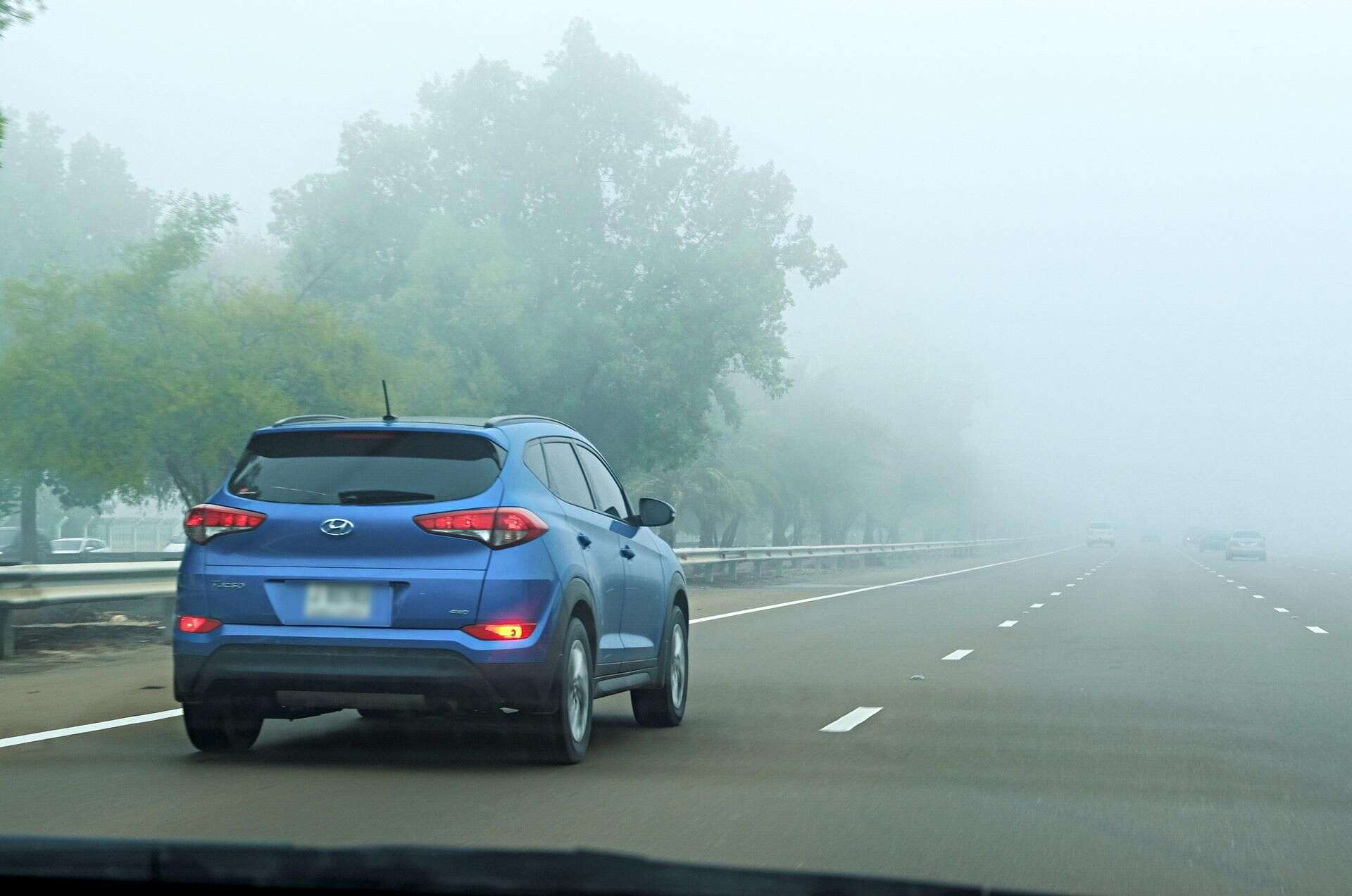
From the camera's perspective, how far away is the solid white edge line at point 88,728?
358 inches

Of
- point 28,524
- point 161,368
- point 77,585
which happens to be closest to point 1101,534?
point 28,524

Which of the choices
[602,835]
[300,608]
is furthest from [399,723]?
[602,835]

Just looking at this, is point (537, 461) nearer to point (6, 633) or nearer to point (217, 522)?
point (217, 522)

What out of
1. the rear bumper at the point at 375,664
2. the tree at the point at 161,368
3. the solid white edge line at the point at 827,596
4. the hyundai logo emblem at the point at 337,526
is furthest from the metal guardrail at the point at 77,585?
the tree at the point at 161,368

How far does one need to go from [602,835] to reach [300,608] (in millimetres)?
2040

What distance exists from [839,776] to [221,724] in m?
3.01

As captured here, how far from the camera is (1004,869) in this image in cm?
602

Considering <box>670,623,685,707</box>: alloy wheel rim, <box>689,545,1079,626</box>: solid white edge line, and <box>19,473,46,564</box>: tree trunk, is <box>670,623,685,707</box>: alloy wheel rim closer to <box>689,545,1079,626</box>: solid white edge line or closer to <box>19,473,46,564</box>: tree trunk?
<box>689,545,1079,626</box>: solid white edge line

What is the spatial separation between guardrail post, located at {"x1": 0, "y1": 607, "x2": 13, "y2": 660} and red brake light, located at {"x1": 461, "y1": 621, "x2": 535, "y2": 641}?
774 cm

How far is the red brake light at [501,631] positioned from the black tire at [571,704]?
0.95 ft

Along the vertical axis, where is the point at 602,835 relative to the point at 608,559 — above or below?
below

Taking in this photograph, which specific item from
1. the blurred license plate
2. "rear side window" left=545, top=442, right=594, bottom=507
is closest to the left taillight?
the blurred license plate

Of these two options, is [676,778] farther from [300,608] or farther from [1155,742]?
[1155,742]

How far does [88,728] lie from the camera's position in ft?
31.9
